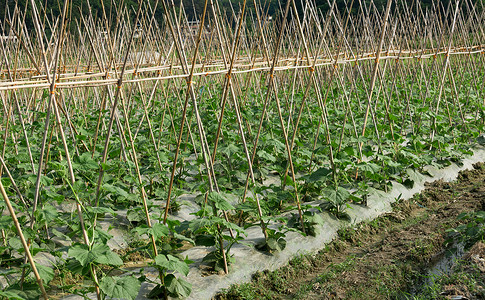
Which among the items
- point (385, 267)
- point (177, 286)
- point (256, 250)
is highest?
point (177, 286)

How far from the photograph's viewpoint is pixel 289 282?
3.92 m

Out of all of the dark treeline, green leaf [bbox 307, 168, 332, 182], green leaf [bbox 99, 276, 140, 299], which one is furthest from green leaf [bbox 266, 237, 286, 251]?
the dark treeline

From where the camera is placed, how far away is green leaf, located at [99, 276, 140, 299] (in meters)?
2.81

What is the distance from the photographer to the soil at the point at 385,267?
11.7 feet

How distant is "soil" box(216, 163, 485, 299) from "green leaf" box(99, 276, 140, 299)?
2.92 ft

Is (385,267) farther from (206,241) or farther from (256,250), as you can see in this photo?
(206,241)

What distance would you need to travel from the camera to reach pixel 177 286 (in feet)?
10.7

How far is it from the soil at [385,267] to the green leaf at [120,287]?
0.89m

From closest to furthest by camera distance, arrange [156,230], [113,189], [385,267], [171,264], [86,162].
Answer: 1. [171,264]
2. [156,230]
3. [113,189]
4. [86,162]
5. [385,267]

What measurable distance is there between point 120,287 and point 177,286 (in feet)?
1.66

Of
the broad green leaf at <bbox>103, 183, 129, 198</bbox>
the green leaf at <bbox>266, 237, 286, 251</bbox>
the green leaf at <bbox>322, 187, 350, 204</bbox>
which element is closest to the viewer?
the broad green leaf at <bbox>103, 183, 129, 198</bbox>

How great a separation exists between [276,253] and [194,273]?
83cm

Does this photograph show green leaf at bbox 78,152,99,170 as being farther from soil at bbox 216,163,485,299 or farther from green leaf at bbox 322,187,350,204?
green leaf at bbox 322,187,350,204

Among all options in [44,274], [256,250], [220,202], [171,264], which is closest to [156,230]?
[171,264]
